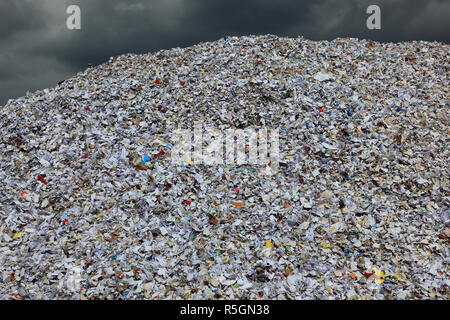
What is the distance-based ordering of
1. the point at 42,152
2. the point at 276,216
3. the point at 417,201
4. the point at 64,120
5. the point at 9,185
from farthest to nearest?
the point at 64,120 → the point at 42,152 → the point at 9,185 → the point at 417,201 → the point at 276,216

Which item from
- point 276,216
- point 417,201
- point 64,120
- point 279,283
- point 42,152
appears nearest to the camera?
point 279,283

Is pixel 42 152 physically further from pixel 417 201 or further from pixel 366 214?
pixel 417 201

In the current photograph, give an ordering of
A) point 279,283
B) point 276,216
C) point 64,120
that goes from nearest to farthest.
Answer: point 279,283 → point 276,216 → point 64,120

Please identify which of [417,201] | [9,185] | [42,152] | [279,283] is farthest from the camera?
[42,152]

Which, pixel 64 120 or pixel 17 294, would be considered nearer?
pixel 17 294

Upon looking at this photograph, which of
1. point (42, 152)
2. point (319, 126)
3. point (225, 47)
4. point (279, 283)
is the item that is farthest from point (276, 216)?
point (225, 47)

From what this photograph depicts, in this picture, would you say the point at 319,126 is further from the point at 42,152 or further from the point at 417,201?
the point at 42,152

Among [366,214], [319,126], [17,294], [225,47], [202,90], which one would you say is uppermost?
[225,47]

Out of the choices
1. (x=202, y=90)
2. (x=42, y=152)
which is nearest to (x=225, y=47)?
(x=202, y=90)

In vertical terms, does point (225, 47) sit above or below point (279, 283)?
above
